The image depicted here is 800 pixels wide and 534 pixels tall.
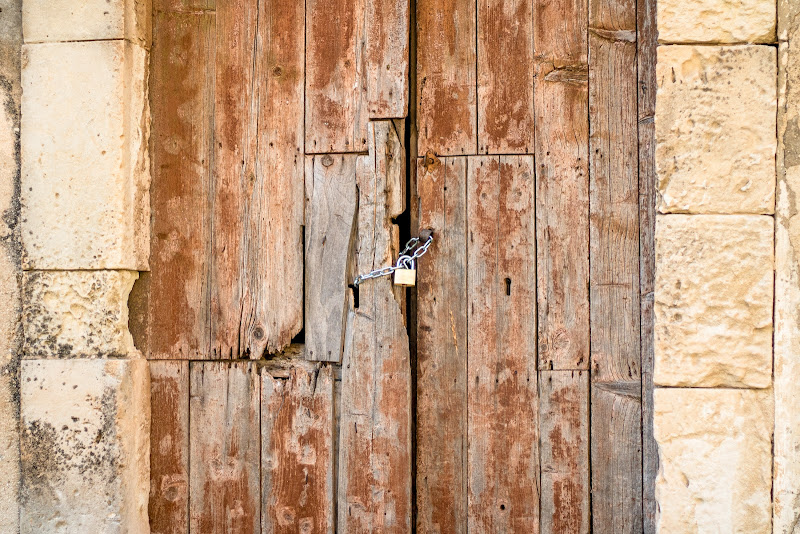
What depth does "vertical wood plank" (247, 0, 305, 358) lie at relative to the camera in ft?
6.57

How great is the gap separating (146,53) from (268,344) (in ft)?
3.30

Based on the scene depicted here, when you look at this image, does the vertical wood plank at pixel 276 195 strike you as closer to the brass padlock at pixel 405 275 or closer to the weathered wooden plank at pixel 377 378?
the weathered wooden plank at pixel 377 378

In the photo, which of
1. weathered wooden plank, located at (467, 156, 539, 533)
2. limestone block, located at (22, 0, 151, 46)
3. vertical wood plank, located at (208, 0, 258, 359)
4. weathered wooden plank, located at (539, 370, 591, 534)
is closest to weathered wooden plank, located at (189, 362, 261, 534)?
vertical wood plank, located at (208, 0, 258, 359)

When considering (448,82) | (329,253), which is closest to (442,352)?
(329,253)

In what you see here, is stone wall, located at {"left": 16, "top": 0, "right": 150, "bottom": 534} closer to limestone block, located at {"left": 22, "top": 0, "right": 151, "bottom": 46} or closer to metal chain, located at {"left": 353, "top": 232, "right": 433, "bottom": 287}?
limestone block, located at {"left": 22, "top": 0, "right": 151, "bottom": 46}

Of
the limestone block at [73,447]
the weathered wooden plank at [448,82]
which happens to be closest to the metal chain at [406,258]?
the weathered wooden plank at [448,82]

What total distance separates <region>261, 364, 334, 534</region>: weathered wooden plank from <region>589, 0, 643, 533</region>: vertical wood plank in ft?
2.71

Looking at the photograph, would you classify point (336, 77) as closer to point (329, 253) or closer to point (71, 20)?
point (329, 253)

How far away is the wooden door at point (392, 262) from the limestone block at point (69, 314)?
0.53 feet

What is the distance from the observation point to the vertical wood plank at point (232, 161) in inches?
79.4

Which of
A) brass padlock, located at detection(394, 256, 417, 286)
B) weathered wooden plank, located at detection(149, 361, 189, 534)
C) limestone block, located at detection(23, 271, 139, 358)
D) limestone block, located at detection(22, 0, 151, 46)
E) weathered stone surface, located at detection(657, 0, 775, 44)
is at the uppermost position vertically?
limestone block, located at detection(22, 0, 151, 46)

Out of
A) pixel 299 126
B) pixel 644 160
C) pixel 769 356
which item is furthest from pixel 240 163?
pixel 769 356

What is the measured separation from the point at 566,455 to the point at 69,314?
1.54 metres

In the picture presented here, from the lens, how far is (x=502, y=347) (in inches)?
77.0
